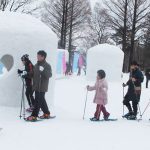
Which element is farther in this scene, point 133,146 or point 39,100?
point 39,100

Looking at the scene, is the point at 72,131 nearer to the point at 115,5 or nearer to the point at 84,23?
the point at 115,5

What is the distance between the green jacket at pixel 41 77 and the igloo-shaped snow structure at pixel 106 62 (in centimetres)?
1582

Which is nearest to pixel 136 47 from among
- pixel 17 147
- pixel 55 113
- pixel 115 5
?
pixel 115 5

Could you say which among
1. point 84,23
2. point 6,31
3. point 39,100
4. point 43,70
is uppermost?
point 84,23

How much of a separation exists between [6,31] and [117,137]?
401cm

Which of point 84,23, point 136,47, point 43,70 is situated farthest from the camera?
point 136,47

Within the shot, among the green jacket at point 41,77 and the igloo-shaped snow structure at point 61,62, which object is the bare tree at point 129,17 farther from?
the green jacket at point 41,77

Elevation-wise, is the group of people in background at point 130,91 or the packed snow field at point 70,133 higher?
the group of people in background at point 130,91

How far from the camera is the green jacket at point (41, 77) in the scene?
9.47 metres

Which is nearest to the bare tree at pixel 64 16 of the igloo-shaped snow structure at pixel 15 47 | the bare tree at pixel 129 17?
the bare tree at pixel 129 17

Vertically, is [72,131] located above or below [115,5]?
below

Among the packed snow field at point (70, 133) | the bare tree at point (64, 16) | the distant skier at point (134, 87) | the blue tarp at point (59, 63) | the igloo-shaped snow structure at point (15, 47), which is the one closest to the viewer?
the packed snow field at point (70, 133)

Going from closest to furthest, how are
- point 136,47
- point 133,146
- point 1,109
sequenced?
point 133,146 < point 1,109 < point 136,47

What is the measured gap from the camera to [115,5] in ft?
144
